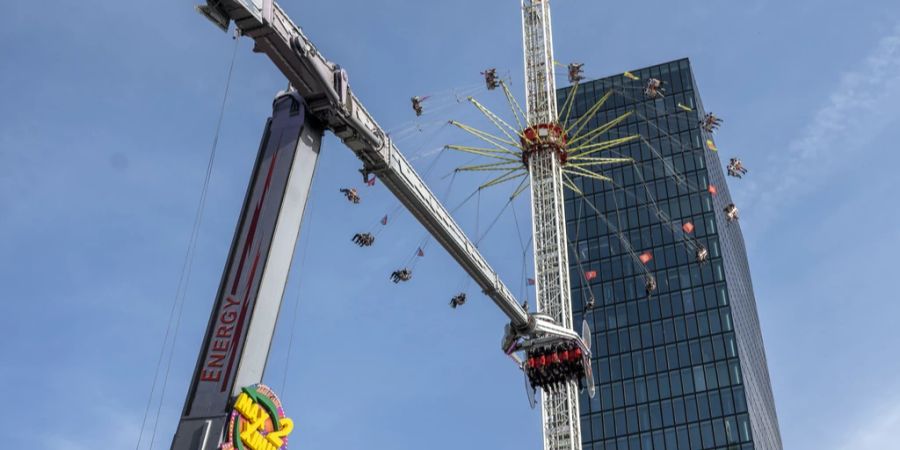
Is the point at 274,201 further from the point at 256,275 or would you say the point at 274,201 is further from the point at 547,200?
the point at 547,200

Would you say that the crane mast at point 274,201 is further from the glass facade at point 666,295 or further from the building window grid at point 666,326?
the building window grid at point 666,326

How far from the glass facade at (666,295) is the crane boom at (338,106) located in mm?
60959

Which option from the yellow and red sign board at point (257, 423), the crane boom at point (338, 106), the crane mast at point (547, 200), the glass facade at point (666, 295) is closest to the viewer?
the yellow and red sign board at point (257, 423)

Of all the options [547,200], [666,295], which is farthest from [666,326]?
[547,200]

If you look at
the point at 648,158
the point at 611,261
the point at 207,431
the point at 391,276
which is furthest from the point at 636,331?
the point at 207,431

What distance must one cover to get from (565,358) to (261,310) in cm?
2765

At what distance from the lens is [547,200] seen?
247 feet

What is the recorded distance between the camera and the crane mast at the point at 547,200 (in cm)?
6956

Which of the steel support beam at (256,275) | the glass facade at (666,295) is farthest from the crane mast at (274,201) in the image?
the glass facade at (666,295)

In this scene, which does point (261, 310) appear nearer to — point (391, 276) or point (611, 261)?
point (391, 276)

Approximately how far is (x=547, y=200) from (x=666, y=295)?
53891mm

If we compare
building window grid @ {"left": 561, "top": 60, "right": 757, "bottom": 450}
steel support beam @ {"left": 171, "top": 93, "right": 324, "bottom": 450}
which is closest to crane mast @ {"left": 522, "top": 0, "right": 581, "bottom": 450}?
steel support beam @ {"left": 171, "top": 93, "right": 324, "bottom": 450}

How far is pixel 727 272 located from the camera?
411 feet

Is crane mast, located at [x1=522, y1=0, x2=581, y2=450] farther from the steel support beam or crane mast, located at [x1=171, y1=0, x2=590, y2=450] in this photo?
the steel support beam
